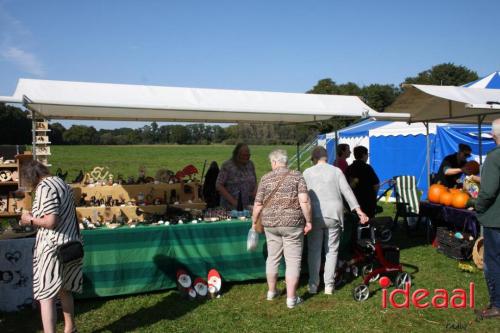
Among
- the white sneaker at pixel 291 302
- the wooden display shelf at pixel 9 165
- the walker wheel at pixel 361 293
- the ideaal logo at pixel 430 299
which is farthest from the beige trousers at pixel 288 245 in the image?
the wooden display shelf at pixel 9 165

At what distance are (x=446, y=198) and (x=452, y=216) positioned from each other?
0.83ft

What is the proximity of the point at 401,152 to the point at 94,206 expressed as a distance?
8764 mm

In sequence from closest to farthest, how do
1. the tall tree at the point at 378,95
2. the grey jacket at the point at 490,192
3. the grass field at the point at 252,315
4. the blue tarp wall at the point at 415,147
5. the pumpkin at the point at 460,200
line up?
the grey jacket at the point at 490,192
the grass field at the point at 252,315
the pumpkin at the point at 460,200
the blue tarp wall at the point at 415,147
the tall tree at the point at 378,95

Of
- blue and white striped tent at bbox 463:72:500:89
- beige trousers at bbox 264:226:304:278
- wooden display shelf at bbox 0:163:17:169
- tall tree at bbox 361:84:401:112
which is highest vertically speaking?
tall tree at bbox 361:84:401:112

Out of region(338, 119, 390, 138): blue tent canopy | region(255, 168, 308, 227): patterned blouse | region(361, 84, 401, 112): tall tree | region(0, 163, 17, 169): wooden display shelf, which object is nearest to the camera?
region(255, 168, 308, 227): patterned blouse

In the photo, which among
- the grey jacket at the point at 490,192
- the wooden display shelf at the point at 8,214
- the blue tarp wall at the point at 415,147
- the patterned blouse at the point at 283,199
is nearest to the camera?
the grey jacket at the point at 490,192

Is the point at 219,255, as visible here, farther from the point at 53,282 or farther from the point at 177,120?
the point at 177,120

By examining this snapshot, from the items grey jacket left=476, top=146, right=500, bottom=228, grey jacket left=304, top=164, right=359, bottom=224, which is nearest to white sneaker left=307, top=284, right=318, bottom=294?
grey jacket left=304, top=164, right=359, bottom=224

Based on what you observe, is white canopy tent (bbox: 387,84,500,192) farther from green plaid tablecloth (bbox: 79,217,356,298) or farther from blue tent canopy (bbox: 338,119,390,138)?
blue tent canopy (bbox: 338,119,390,138)

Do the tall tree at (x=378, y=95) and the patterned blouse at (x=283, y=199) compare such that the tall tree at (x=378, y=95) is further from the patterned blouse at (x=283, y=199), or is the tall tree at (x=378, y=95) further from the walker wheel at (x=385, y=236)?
the patterned blouse at (x=283, y=199)

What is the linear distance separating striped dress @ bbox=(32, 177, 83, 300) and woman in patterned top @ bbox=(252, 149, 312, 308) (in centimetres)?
160

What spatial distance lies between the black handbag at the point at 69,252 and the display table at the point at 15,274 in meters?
1.28

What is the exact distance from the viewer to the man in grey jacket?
13.4 feet

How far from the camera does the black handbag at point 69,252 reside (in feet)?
9.31
